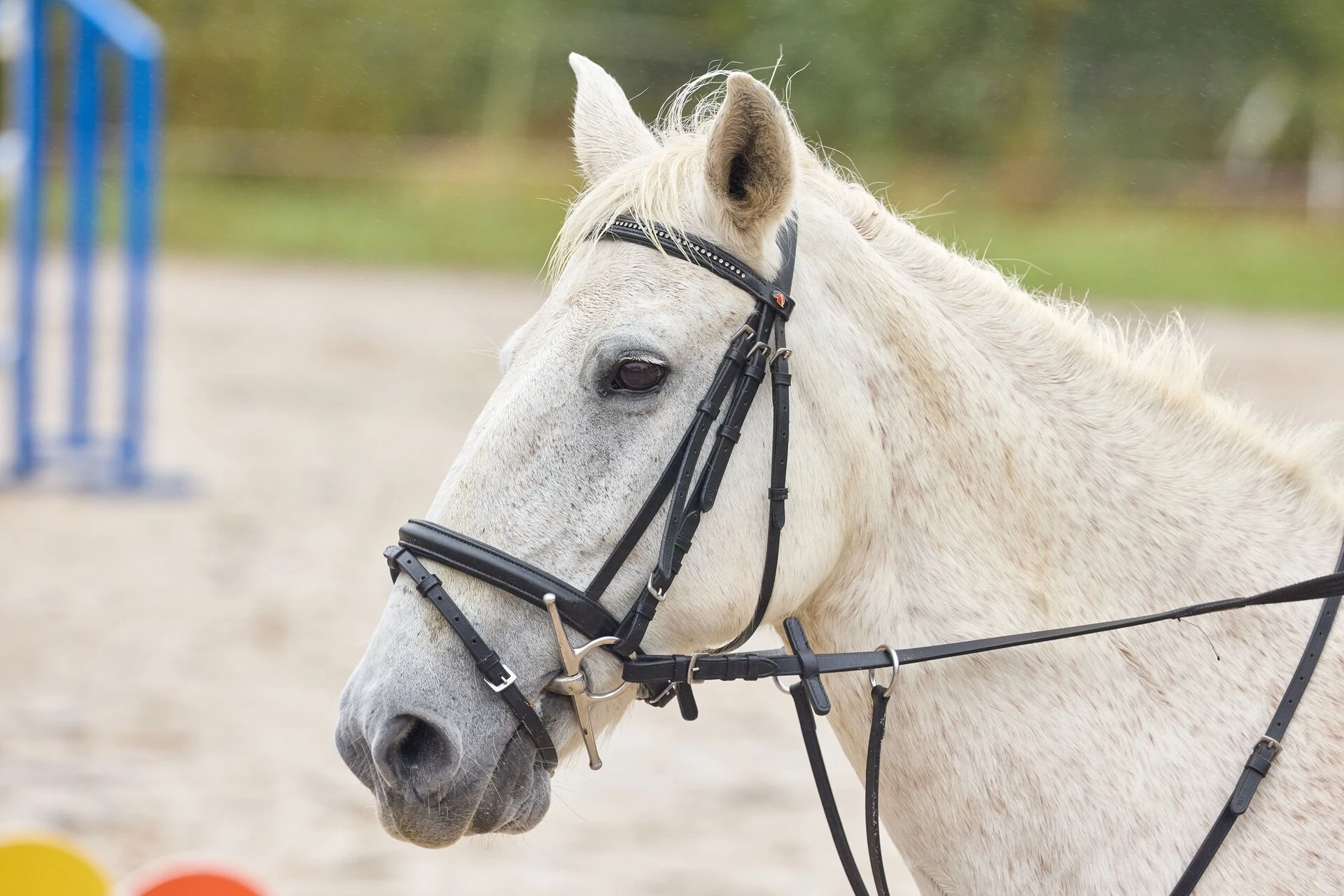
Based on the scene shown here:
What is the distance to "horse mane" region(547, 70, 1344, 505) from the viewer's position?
207 cm

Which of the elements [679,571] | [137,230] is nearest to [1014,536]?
[679,571]

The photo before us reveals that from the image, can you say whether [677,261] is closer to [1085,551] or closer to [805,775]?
[1085,551]

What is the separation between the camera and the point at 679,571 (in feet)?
6.29

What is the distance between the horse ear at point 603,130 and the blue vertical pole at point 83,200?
717 centimetres

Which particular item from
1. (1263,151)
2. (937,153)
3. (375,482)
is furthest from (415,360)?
(1263,151)

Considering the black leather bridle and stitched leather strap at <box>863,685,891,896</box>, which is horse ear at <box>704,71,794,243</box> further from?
stitched leather strap at <box>863,685,891,896</box>

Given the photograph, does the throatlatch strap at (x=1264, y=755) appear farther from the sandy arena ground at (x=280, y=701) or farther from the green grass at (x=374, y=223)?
the green grass at (x=374, y=223)

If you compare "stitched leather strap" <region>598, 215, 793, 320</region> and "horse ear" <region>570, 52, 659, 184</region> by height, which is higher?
"horse ear" <region>570, 52, 659, 184</region>

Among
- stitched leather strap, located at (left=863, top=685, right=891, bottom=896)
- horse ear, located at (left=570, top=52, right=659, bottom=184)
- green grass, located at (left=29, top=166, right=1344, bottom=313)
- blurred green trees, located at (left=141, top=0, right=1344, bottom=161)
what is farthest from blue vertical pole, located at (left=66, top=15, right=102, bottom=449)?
blurred green trees, located at (left=141, top=0, right=1344, bottom=161)

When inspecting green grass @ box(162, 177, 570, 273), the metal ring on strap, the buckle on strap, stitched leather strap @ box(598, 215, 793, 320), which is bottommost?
green grass @ box(162, 177, 570, 273)

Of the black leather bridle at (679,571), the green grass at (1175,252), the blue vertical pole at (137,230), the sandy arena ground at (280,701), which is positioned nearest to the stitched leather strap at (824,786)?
the black leather bridle at (679,571)

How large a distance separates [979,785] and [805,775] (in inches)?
133

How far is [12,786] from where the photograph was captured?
4605 millimetres

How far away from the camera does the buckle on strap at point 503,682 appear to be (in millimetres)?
1854
